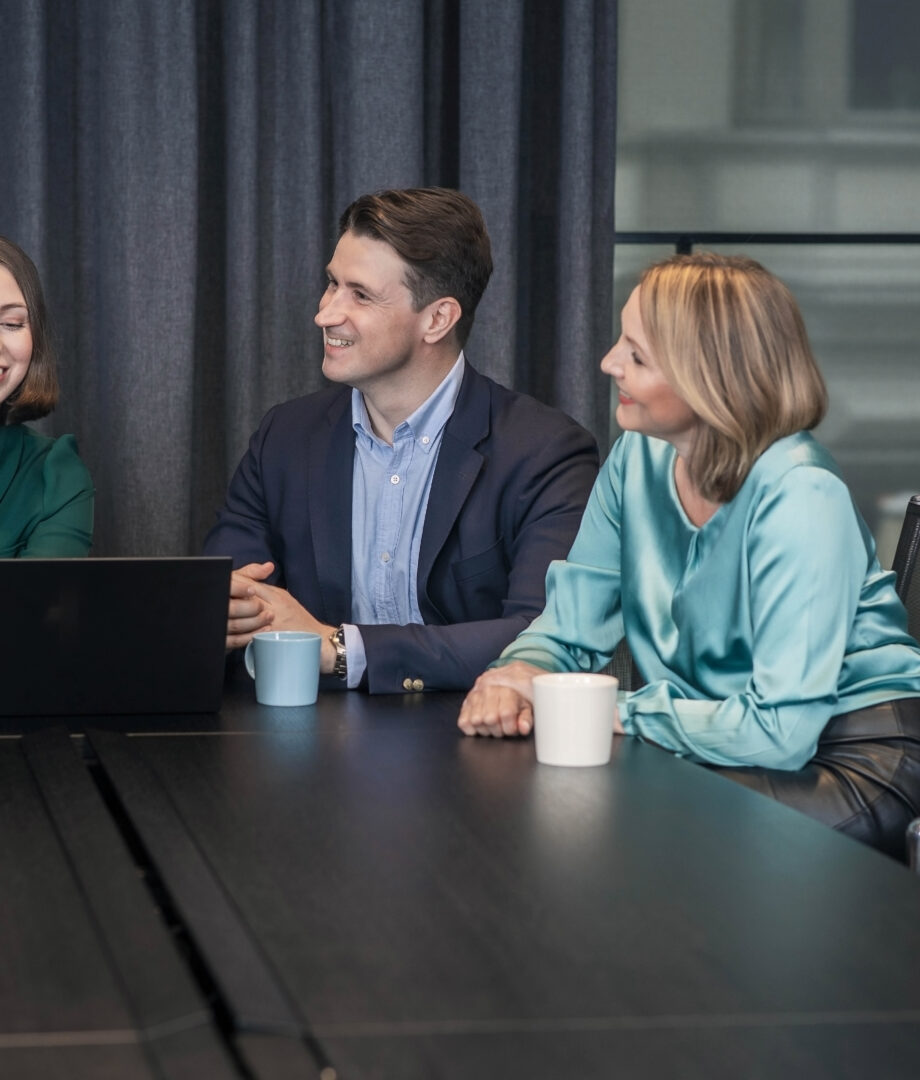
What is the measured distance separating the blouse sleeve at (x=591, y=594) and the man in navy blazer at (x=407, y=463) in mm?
204

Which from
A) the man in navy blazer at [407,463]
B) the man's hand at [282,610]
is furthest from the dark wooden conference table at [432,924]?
the man in navy blazer at [407,463]

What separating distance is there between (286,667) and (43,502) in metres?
0.88

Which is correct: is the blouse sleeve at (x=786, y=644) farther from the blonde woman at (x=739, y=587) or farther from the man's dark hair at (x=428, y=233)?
the man's dark hair at (x=428, y=233)

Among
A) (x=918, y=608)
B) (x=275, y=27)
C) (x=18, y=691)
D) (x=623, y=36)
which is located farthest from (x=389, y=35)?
(x=18, y=691)

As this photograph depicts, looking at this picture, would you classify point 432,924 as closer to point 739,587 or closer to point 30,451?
point 739,587

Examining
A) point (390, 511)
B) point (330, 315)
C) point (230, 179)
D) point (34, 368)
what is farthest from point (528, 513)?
point (230, 179)

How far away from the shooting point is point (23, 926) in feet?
2.93

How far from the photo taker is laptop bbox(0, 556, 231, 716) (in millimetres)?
1467

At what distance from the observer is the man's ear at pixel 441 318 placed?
2.52 meters

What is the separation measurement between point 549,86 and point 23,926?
2540 mm

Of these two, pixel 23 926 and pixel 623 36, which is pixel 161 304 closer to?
pixel 623 36

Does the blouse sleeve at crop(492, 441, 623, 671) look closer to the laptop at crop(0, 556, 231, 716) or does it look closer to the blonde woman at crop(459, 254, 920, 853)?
the blonde woman at crop(459, 254, 920, 853)

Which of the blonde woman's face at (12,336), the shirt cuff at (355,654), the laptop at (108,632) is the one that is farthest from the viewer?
the blonde woman's face at (12,336)

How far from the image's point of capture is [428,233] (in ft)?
8.23
